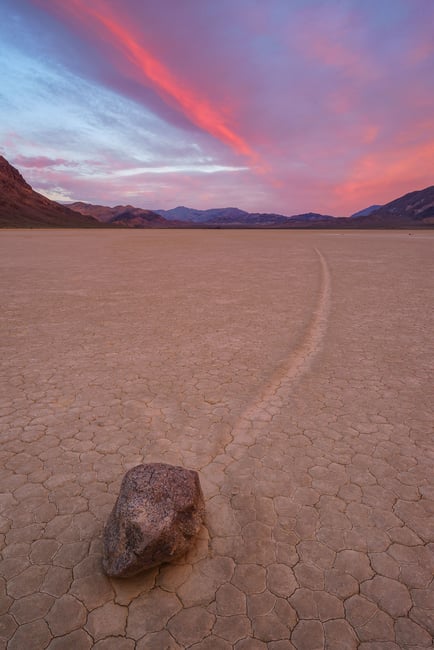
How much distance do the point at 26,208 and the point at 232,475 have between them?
141185mm

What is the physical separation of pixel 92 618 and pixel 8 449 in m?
2.04

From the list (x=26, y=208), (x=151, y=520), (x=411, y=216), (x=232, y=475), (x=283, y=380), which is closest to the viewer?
(x=151, y=520)

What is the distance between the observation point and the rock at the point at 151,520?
7.54ft

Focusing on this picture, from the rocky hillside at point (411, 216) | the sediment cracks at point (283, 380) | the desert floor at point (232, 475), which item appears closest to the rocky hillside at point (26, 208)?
the rocky hillside at point (411, 216)

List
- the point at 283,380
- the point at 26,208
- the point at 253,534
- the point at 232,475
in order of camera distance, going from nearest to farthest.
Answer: the point at 253,534 < the point at 232,475 < the point at 283,380 < the point at 26,208

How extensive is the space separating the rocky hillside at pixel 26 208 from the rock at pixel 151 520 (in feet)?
375

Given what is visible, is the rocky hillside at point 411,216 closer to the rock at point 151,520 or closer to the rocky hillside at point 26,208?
the rocky hillside at point 26,208

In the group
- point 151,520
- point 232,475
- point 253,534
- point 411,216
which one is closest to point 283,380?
point 232,475

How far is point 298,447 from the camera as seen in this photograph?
3.71 metres

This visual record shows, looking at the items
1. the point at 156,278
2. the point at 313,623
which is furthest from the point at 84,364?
the point at 156,278

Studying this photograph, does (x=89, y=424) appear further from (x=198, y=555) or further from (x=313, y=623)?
(x=313, y=623)

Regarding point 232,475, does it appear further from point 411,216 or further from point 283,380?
point 411,216

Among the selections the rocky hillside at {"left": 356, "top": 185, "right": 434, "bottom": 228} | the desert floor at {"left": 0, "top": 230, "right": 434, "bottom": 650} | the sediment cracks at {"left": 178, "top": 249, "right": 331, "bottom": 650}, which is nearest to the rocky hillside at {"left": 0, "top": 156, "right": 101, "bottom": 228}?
the rocky hillside at {"left": 356, "top": 185, "right": 434, "bottom": 228}

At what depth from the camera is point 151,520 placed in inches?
92.3
